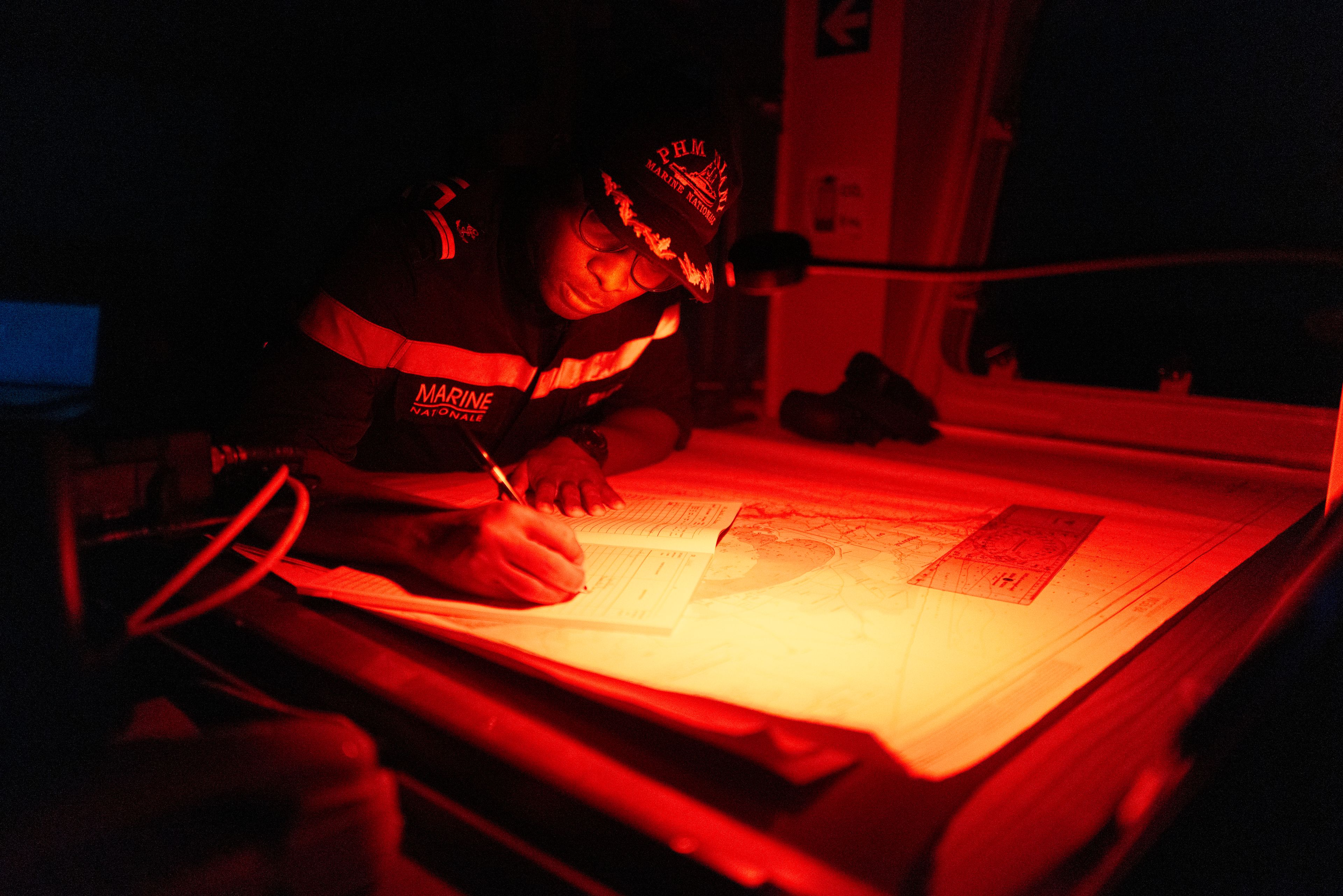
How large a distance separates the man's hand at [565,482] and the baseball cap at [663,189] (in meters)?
0.31

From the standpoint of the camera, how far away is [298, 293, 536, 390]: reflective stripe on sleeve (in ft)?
3.63

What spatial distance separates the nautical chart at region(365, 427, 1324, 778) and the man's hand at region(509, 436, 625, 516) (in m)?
0.07

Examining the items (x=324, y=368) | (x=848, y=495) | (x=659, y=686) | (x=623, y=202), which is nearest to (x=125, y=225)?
(x=324, y=368)

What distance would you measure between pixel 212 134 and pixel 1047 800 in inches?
154

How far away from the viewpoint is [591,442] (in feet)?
4.26

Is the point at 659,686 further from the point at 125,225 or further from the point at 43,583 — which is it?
the point at 125,225

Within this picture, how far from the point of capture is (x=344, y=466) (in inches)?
40.2

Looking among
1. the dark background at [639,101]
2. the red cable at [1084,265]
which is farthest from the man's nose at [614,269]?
the red cable at [1084,265]

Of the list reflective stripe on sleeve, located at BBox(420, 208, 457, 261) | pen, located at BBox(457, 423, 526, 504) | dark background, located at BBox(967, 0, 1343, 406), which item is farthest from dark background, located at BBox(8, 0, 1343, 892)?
pen, located at BBox(457, 423, 526, 504)

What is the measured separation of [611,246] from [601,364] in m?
0.39

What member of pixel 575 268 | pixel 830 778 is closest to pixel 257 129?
pixel 575 268

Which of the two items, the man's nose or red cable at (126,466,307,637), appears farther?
the man's nose

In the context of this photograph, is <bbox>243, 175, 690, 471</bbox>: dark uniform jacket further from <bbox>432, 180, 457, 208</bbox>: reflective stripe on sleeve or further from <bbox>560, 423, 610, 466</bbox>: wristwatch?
<bbox>560, 423, 610, 466</bbox>: wristwatch

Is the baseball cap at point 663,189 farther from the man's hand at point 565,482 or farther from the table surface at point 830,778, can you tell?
the table surface at point 830,778
